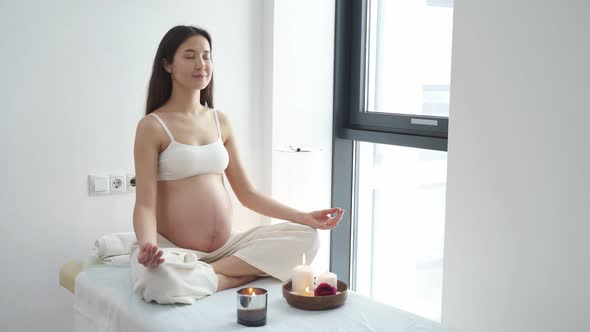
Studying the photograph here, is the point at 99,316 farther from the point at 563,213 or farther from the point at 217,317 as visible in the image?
the point at 563,213

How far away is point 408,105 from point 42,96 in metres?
1.45

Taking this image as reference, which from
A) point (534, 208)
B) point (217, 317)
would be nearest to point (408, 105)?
point (534, 208)

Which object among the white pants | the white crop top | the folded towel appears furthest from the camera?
the folded towel

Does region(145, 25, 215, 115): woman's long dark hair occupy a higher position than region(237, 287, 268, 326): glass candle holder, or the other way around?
region(145, 25, 215, 115): woman's long dark hair

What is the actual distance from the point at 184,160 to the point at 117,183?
22.2 inches

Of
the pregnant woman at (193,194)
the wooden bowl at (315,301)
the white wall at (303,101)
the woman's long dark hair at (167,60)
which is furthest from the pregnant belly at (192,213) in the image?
the white wall at (303,101)

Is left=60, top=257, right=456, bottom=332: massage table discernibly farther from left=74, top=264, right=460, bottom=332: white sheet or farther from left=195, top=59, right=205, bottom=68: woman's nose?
left=195, top=59, right=205, bottom=68: woman's nose

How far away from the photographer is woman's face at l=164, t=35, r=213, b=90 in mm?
2104

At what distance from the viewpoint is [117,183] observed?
8.32ft

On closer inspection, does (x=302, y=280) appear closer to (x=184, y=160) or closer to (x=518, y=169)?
(x=184, y=160)

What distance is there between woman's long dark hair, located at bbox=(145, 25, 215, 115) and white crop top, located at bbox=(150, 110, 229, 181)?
10 cm

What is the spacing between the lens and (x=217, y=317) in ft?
5.78

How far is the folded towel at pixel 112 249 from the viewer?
7.27ft

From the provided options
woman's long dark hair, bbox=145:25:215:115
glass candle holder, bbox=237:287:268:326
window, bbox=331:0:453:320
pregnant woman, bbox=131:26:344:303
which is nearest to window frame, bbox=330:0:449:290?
window, bbox=331:0:453:320
